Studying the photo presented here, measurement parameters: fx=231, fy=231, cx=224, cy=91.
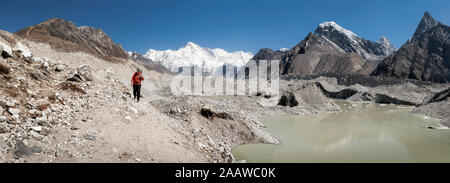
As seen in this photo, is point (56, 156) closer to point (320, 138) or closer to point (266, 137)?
point (266, 137)

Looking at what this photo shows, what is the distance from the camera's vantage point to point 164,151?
21.5 feet

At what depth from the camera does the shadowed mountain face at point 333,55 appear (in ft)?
373

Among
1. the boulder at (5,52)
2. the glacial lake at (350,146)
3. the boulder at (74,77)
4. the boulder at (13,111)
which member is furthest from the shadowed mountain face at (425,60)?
the boulder at (5,52)

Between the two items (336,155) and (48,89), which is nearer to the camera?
(48,89)

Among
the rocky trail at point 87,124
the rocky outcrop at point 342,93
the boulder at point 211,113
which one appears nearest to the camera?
the rocky trail at point 87,124

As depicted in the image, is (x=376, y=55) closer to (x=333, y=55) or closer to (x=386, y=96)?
(x=333, y=55)

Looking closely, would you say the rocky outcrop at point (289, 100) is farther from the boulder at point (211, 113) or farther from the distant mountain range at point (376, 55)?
the distant mountain range at point (376, 55)

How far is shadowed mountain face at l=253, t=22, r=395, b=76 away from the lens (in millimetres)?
113625

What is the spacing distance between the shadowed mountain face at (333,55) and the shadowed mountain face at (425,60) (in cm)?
1763
